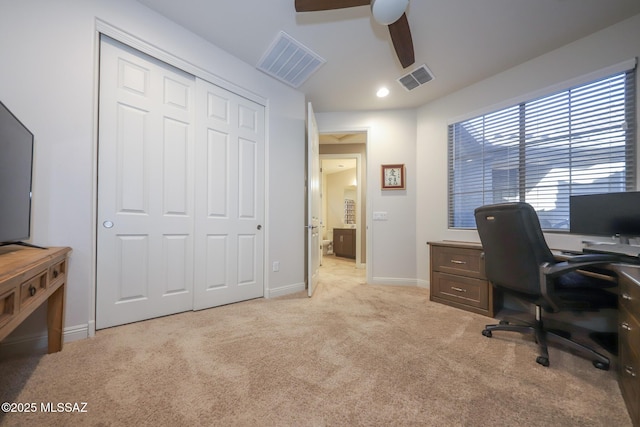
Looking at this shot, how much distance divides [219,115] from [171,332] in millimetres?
2027

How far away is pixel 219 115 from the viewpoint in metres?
2.57

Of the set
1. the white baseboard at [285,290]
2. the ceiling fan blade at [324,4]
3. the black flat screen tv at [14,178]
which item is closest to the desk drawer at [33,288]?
the black flat screen tv at [14,178]

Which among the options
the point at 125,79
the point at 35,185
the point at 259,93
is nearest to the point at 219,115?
the point at 259,93

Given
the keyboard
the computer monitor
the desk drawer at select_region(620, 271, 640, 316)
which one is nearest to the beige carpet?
the desk drawer at select_region(620, 271, 640, 316)

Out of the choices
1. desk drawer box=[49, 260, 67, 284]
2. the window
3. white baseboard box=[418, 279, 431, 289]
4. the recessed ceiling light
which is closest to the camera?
desk drawer box=[49, 260, 67, 284]

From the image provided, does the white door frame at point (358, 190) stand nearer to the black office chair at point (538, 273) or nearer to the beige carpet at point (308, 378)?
the beige carpet at point (308, 378)

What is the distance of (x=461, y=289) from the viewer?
8.51 feet

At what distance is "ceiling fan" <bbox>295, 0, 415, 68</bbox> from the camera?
1547mm

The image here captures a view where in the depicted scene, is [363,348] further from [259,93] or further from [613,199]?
[259,93]

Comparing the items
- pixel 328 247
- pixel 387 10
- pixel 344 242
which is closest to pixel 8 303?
pixel 387 10

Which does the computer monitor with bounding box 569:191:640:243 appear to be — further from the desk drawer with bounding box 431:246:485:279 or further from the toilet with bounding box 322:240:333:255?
the toilet with bounding box 322:240:333:255

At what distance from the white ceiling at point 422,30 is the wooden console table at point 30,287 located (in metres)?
2.08

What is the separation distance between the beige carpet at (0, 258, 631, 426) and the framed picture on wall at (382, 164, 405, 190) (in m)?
2.00

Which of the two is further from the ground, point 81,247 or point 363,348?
point 81,247
